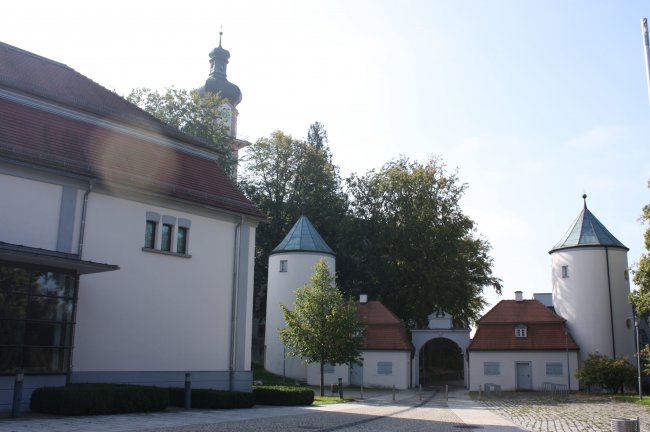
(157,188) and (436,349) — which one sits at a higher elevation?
(157,188)

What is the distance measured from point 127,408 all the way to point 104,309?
4.36 m

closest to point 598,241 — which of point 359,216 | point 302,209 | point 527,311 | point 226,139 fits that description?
point 527,311

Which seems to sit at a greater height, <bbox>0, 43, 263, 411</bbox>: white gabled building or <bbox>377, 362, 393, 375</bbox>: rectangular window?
<bbox>0, 43, 263, 411</bbox>: white gabled building

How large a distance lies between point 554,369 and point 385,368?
1075cm

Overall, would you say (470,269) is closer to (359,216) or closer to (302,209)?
(359,216)

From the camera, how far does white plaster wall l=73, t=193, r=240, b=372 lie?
1961cm

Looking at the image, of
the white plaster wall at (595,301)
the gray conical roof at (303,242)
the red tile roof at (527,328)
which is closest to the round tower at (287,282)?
the gray conical roof at (303,242)

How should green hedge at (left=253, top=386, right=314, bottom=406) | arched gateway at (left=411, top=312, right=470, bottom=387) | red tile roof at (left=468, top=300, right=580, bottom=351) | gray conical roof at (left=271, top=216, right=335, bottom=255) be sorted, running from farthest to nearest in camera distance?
arched gateway at (left=411, top=312, right=470, bottom=387), gray conical roof at (left=271, top=216, right=335, bottom=255), red tile roof at (left=468, top=300, right=580, bottom=351), green hedge at (left=253, top=386, right=314, bottom=406)

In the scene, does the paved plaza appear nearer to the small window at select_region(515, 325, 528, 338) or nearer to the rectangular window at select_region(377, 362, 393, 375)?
the small window at select_region(515, 325, 528, 338)

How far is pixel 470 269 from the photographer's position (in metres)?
52.0

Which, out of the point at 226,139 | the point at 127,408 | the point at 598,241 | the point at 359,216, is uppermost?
the point at 226,139

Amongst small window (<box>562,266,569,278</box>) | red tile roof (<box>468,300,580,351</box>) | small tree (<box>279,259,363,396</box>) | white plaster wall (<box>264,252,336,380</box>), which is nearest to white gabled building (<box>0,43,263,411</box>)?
small tree (<box>279,259,363,396</box>)

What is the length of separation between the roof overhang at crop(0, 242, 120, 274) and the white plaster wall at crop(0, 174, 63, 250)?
65 centimetres

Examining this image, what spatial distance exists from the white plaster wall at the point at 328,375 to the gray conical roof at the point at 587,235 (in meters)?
16.9
